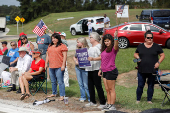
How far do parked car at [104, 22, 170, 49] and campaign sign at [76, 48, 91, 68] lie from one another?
1067cm

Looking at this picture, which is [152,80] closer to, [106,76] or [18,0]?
[106,76]

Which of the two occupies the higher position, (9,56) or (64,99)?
(9,56)

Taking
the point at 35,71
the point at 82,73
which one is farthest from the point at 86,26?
the point at 82,73

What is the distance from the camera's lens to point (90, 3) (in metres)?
93.2

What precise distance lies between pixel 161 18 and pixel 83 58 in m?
18.5

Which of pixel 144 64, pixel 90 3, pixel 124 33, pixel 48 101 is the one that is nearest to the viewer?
pixel 144 64

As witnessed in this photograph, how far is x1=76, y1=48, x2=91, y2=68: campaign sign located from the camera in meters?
6.94

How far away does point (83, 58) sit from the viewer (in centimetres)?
700

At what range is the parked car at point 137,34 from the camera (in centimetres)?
1756

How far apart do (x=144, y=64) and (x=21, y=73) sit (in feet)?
13.3

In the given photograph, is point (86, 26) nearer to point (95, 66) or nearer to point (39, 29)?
point (39, 29)

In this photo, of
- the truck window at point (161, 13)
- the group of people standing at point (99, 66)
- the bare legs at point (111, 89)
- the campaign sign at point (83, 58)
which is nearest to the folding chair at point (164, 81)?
the group of people standing at point (99, 66)

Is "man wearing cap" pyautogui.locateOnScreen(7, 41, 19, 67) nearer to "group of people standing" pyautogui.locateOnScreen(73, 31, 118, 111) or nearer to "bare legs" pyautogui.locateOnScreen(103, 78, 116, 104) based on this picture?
"group of people standing" pyautogui.locateOnScreen(73, 31, 118, 111)

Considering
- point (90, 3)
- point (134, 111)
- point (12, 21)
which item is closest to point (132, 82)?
point (134, 111)
